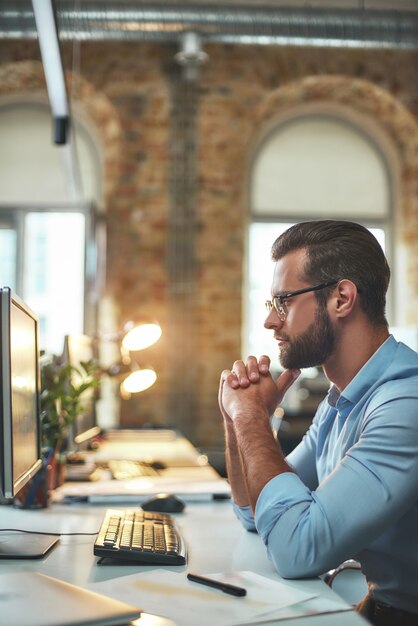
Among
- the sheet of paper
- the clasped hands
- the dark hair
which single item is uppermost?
the dark hair

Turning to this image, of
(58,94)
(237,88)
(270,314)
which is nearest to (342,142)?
(237,88)

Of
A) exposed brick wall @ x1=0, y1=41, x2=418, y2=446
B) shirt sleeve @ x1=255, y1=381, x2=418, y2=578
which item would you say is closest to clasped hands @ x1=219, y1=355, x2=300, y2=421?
shirt sleeve @ x1=255, y1=381, x2=418, y2=578

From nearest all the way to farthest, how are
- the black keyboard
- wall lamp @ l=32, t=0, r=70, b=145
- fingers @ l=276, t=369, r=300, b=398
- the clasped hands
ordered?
the black keyboard → the clasped hands → fingers @ l=276, t=369, r=300, b=398 → wall lamp @ l=32, t=0, r=70, b=145

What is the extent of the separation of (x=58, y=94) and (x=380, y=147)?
3.59 m

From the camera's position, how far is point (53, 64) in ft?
10.4

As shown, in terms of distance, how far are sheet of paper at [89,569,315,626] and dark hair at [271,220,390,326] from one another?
0.63 m

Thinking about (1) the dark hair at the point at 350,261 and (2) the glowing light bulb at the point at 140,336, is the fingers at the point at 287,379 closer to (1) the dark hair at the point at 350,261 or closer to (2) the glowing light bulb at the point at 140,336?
(1) the dark hair at the point at 350,261

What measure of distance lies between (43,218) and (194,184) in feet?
4.09

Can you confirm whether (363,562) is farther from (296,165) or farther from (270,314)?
(296,165)

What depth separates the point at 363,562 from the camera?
1.48 meters

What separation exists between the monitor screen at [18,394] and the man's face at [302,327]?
57 cm

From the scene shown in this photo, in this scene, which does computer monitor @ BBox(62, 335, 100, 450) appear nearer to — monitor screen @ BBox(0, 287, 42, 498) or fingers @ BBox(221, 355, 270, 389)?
monitor screen @ BBox(0, 287, 42, 498)

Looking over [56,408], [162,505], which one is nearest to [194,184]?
[56,408]

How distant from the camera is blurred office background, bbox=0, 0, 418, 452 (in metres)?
5.73
